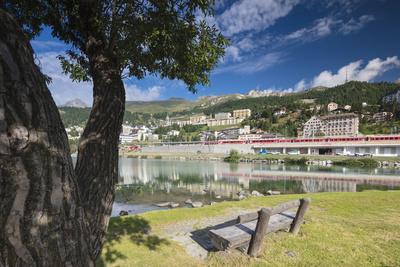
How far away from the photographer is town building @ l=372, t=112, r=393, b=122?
409 ft

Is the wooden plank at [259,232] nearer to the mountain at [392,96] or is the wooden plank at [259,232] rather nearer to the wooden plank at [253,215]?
the wooden plank at [253,215]

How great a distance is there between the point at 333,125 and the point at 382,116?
78.9 feet

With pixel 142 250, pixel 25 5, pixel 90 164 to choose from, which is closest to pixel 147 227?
pixel 142 250

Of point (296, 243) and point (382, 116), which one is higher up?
point (382, 116)

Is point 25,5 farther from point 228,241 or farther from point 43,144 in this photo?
point 228,241

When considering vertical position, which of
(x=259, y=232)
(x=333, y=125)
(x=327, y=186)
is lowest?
(x=327, y=186)

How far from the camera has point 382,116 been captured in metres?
129

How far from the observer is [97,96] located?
328 centimetres

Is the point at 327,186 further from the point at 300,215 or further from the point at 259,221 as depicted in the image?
the point at 259,221

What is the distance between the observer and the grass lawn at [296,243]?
19.5 ft

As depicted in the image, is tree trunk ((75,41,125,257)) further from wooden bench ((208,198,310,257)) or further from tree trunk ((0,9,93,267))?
wooden bench ((208,198,310,257))

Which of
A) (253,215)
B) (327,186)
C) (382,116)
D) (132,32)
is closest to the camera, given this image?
(132,32)

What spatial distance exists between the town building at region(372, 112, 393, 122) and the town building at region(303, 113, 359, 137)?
2004 centimetres

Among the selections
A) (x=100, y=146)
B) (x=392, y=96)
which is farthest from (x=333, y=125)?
(x=100, y=146)
